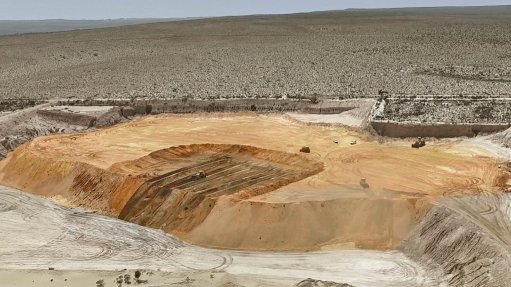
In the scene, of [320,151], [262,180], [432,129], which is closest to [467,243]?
[262,180]

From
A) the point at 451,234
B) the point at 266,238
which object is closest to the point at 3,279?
the point at 266,238

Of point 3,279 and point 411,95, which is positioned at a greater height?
point 411,95

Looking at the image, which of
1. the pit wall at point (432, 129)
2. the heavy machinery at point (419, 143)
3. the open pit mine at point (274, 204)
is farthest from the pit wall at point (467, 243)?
the pit wall at point (432, 129)

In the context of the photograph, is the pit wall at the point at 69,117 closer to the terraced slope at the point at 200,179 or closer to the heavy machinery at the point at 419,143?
the terraced slope at the point at 200,179

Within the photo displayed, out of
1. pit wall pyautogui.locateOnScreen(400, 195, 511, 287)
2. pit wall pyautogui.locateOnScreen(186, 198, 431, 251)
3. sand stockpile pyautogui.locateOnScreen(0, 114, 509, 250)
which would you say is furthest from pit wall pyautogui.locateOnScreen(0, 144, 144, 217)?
pit wall pyautogui.locateOnScreen(400, 195, 511, 287)

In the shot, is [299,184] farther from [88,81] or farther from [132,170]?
[88,81]

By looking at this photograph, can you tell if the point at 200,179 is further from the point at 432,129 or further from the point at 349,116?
the point at 432,129
